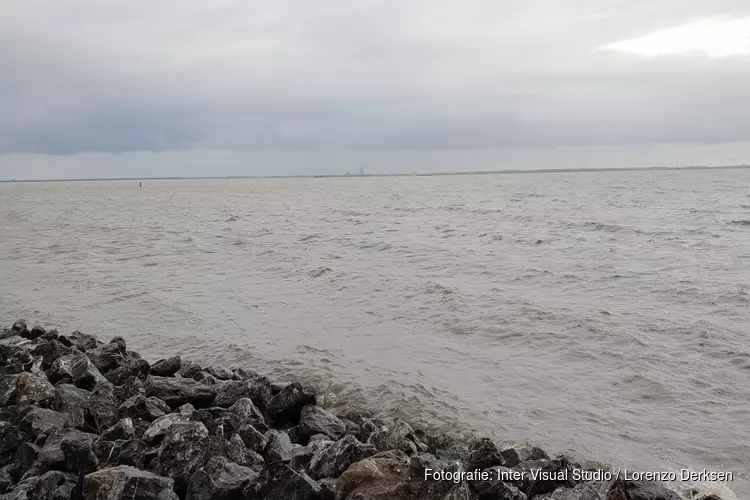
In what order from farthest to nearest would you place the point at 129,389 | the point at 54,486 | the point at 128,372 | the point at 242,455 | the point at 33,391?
the point at 128,372, the point at 129,389, the point at 33,391, the point at 242,455, the point at 54,486

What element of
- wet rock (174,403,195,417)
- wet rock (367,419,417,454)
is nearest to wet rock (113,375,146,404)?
wet rock (174,403,195,417)

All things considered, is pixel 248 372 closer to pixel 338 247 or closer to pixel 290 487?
pixel 290 487

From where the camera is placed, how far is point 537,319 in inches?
472

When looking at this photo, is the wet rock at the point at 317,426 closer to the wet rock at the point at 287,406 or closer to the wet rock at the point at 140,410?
the wet rock at the point at 287,406

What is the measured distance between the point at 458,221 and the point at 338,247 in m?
14.2

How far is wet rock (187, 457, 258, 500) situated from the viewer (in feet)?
15.2

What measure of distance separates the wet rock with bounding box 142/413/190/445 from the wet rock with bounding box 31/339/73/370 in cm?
380

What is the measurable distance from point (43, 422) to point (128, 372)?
197 cm

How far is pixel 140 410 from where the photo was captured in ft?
21.7

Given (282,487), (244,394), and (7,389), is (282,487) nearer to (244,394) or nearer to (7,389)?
(244,394)

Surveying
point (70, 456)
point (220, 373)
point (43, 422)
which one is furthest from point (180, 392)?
point (70, 456)

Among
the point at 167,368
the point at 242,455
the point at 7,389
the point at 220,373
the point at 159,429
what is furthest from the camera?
the point at 220,373

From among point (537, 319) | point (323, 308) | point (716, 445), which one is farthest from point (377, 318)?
point (716, 445)

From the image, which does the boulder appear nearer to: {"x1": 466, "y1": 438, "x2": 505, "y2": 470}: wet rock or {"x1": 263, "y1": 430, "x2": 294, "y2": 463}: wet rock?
{"x1": 263, "y1": 430, "x2": 294, "y2": 463}: wet rock
